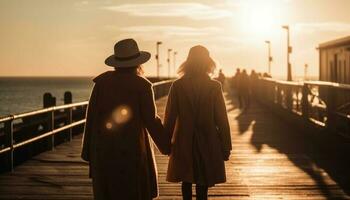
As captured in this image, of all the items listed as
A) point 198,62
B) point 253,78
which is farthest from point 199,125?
point 253,78

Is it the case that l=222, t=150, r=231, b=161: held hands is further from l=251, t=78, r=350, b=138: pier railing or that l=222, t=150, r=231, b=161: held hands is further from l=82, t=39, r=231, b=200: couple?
l=251, t=78, r=350, b=138: pier railing

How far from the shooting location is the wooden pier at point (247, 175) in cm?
763

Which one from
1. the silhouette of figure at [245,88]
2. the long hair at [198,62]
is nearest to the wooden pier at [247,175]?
the long hair at [198,62]

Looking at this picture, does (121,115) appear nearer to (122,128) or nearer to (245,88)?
(122,128)

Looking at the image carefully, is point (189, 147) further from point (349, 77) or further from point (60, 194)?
point (349, 77)

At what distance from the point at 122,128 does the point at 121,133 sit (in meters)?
0.04

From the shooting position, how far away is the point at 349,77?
57.3 ft

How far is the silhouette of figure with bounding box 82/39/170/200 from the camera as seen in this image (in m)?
4.88

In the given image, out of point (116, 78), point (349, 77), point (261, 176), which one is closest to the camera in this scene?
point (116, 78)

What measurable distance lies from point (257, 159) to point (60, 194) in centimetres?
437

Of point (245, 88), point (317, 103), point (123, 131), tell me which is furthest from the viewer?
point (245, 88)

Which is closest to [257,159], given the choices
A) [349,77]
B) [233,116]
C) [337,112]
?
[337,112]

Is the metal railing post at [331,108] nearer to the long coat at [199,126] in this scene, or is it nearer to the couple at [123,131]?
the long coat at [199,126]

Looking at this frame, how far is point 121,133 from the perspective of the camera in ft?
16.0
